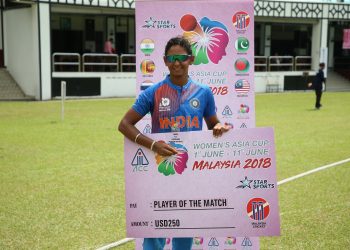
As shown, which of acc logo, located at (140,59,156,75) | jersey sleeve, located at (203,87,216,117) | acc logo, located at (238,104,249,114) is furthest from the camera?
acc logo, located at (238,104,249,114)

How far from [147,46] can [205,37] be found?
1.79 ft

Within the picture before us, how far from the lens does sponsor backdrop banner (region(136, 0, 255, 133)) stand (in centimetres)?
462

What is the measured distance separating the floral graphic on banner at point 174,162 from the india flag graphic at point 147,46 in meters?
1.57

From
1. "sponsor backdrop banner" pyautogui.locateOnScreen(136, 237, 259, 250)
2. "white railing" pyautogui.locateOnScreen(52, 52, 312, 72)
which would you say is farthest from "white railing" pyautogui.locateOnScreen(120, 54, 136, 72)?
"sponsor backdrop banner" pyautogui.locateOnScreen(136, 237, 259, 250)

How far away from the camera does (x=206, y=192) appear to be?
350cm

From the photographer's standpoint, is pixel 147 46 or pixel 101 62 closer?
pixel 147 46

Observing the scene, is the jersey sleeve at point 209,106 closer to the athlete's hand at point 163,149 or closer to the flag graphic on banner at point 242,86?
the athlete's hand at point 163,149

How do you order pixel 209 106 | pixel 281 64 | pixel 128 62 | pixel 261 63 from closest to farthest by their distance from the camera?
pixel 209 106, pixel 128 62, pixel 281 64, pixel 261 63

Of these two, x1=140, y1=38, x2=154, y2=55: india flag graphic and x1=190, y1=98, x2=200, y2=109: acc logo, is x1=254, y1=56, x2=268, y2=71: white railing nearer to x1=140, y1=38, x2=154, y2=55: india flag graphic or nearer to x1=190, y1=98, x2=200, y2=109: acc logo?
x1=140, y1=38, x2=154, y2=55: india flag graphic

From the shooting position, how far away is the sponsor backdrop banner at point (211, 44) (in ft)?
15.2

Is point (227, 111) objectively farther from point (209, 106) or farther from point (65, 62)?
point (65, 62)

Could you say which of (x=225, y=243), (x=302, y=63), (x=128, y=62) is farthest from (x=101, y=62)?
(x=225, y=243)

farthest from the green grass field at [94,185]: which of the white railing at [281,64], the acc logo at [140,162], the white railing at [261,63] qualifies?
the white railing at [281,64]

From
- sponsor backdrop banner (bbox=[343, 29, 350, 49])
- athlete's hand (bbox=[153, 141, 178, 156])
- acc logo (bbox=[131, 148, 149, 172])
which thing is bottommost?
acc logo (bbox=[131, 148, 149, 172])
